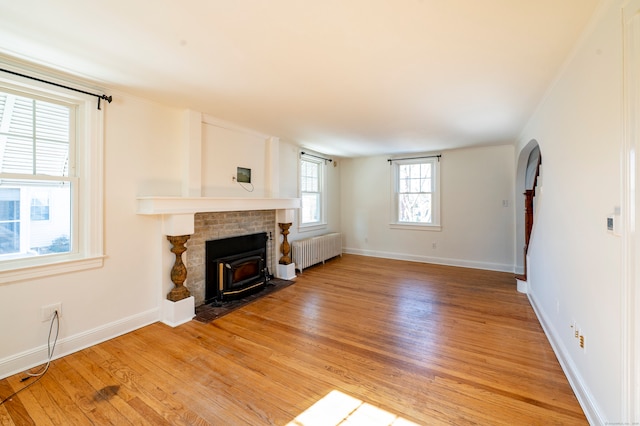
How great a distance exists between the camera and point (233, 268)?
3611 mm

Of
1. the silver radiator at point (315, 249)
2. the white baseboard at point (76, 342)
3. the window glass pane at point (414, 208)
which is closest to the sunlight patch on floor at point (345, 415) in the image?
the white baseboard at point (76, 342)

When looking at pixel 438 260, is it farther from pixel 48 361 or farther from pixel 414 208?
pixel 48 361

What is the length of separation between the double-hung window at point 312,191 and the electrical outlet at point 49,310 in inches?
143

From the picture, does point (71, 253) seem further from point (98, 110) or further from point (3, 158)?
point (98, 110)

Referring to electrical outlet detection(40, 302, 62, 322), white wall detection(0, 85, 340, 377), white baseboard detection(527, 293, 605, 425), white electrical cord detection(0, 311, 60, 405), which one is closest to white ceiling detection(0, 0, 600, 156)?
white wall detection(0, 85, 340, 377)

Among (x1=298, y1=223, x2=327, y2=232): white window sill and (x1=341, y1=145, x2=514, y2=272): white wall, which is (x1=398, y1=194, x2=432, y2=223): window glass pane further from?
(x1=298, y1=223, x2=327, y2=232): white window sill

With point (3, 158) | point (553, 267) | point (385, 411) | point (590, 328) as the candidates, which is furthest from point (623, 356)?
point (3, 158)

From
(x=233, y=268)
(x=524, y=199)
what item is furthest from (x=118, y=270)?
(x=524, y=199)

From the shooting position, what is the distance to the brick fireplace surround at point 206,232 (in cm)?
330

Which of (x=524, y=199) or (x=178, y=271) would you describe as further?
(x=524, y=199)

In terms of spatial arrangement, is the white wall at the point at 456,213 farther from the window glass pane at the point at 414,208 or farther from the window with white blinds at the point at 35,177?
the window with white blinds at the point at 35,177

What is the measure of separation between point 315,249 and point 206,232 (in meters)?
2.35

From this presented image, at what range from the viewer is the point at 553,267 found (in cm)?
245

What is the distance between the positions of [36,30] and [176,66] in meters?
0.77
